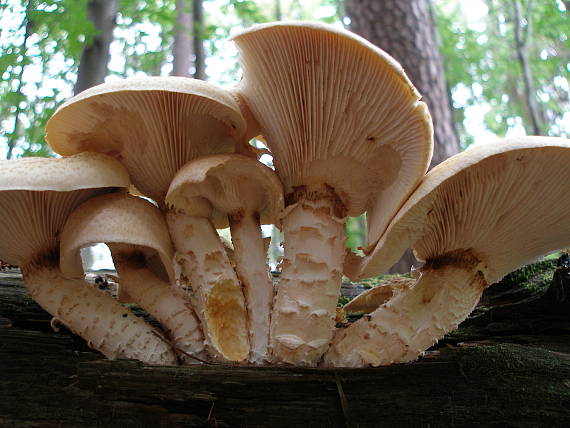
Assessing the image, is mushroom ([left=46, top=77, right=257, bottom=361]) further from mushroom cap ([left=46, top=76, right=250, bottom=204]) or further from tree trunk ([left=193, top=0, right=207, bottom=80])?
tree trunk ([left=193, top=0, right=207, bottom=80])

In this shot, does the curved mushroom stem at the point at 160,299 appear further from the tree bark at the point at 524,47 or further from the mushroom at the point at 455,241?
the tree bark at the point at 524,47

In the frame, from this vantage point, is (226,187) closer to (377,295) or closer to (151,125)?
(151,125)

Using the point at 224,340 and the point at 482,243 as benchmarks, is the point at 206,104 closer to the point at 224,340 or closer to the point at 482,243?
the point at 224,340

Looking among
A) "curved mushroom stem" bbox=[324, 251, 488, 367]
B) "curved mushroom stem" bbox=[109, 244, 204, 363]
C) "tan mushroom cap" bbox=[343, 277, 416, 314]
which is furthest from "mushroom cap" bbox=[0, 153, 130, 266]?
"tan mushroom cap" bbox=[343, 277, 416, 314]

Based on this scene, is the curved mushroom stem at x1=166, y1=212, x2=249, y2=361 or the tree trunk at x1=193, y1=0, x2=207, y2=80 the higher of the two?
the tree trunk at x1=193, y1=0, x2=207, y2=80

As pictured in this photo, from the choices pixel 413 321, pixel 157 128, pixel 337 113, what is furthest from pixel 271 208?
pixel 413 321
